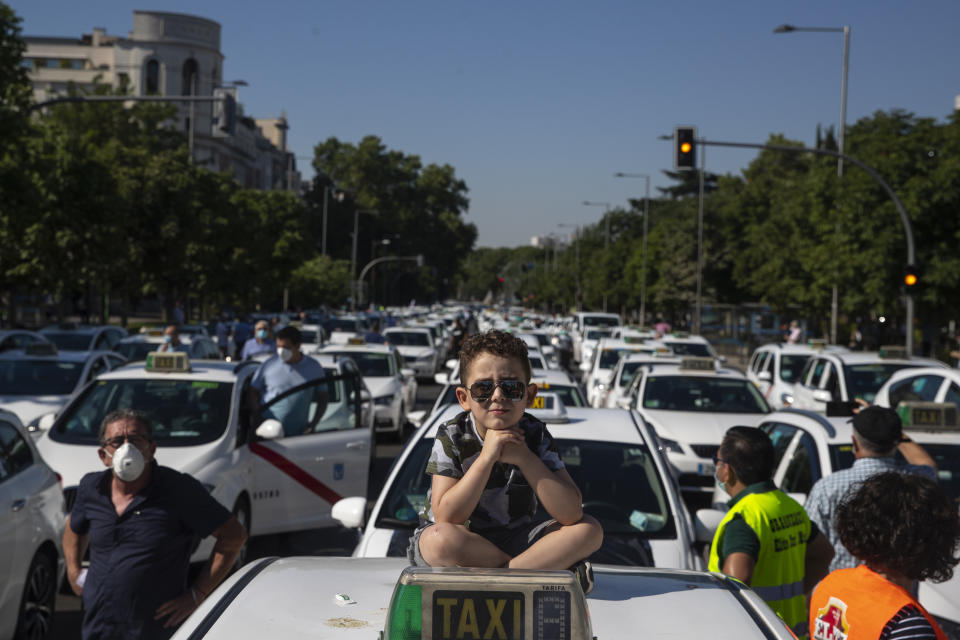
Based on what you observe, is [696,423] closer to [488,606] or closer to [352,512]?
[352,512]

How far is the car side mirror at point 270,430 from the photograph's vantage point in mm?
8375

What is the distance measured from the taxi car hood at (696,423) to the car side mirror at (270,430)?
5307 millimetres

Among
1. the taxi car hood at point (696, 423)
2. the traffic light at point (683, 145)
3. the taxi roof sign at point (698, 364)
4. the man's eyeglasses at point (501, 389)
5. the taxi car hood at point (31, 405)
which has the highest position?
the traffic light at point (683, 145)

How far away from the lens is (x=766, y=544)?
444 centimetres

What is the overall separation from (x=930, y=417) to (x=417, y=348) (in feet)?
76.6

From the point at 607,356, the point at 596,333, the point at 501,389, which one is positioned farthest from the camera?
the point at 596,333

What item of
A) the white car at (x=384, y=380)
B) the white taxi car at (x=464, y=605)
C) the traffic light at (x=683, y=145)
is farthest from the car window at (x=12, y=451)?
the traffic light at (x=683, y=145)

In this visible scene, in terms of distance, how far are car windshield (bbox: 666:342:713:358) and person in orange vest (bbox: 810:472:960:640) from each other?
21.5 meters

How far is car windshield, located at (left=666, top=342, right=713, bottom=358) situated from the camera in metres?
24.6

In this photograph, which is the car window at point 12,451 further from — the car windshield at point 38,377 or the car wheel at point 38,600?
the car windshield at point 38,377

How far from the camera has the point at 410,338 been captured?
31344 mm

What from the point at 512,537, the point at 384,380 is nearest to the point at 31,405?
the point at 384,380

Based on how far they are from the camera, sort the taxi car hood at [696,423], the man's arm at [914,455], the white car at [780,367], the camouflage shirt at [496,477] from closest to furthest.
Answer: the camouflage shirt at [496,477]
the man's arm at [914,455]
the taxi car hood at [696,423]
the white car at [780,367]

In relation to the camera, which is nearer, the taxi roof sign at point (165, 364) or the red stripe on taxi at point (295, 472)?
the red stripe on taxi at point (295, 472)
